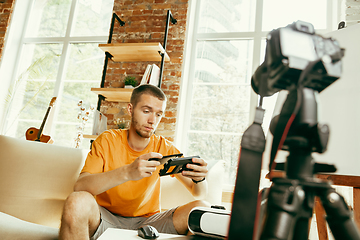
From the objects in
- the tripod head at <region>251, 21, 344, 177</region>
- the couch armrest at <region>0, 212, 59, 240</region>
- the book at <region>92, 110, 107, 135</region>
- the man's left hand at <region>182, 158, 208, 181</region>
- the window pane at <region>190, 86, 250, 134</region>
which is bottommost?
the couch armrest at <region>0, 212, 59, 240</region>

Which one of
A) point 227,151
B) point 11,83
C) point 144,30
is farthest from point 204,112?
point 11,83

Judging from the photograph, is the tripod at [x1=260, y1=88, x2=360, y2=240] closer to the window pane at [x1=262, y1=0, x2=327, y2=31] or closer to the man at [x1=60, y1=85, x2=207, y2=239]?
the man at [x1=60, y1=85, x2=207, y2=239]

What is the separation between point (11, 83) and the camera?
3.42 meters

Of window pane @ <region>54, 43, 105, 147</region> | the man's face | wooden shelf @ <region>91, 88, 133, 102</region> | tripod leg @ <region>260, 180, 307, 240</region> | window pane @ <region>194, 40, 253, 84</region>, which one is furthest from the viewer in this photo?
window pane @ <region>54, 43, 105, 147</region>

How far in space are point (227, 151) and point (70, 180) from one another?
1.60 m

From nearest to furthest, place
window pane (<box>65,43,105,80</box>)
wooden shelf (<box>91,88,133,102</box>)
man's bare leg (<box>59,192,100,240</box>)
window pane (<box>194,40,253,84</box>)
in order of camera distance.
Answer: man's bare leg (<box>59,192,100,240</box>) < wooden shelf (<box>91,88,133,102</box>) < window pane (<box>194,40,253,84</box>) < window pane (<box>65,43,105,80</box>)

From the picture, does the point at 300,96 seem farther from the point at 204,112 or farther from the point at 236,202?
the point at 204,112

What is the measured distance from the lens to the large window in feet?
10.4

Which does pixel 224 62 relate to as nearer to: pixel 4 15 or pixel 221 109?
pixel 221 109

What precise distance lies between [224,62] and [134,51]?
1.00 meters

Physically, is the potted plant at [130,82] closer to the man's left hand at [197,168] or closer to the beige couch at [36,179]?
the beige couch at [36,179]

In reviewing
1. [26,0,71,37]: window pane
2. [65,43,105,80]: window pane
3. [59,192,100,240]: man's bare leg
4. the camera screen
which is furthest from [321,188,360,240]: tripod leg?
[26,0,71,37]: window pane

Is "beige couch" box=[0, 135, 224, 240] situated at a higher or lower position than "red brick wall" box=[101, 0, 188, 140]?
lower

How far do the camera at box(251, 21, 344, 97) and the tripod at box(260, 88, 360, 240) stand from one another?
3cm
